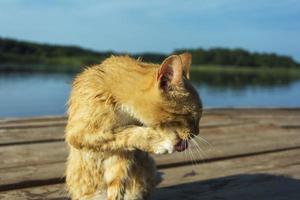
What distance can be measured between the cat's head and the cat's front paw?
0.07 m

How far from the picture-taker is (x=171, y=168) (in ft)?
15.4

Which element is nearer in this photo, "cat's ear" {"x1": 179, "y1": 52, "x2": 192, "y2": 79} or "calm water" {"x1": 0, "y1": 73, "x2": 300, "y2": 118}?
"cat's ear" {"x1": 179, "y1": 52, "x2": 192, "y2": 79}

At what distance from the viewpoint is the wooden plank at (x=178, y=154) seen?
13.9ft

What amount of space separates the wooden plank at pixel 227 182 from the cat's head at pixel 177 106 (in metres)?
0.98

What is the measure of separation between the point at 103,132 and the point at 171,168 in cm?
192

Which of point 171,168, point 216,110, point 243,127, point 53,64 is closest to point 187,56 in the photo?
point 171,168

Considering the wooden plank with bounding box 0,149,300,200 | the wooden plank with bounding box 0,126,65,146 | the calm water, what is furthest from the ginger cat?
the calm water

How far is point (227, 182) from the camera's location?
418cm

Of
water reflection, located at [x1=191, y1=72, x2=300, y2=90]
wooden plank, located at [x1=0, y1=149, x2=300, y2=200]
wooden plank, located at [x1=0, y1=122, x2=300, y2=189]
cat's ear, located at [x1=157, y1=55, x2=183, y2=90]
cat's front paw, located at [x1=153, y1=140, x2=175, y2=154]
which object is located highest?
cat's ear, located at [x1=157, y1=55, x2=183, y2=90]

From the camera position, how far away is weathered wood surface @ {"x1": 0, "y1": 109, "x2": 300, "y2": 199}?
3.88 metres

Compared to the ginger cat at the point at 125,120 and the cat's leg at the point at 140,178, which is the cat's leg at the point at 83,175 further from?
the cat's leg at the point at 140,178

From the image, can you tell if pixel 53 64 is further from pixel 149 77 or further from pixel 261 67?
pixel 149 77

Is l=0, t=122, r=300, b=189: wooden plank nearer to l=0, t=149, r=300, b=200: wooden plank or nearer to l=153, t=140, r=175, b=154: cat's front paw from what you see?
l=0, t=149, r=300, b=200: wooden plank

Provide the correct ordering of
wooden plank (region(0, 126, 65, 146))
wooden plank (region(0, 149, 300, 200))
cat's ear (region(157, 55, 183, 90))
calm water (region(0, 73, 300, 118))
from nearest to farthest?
cat's ear (region(157, 55, 183, 90)), wooden plank (region(0, 149, 300, 200)), wooden plank (region(0, 126, 65, 146)), calm water (region(0, 73, 300, 118))
